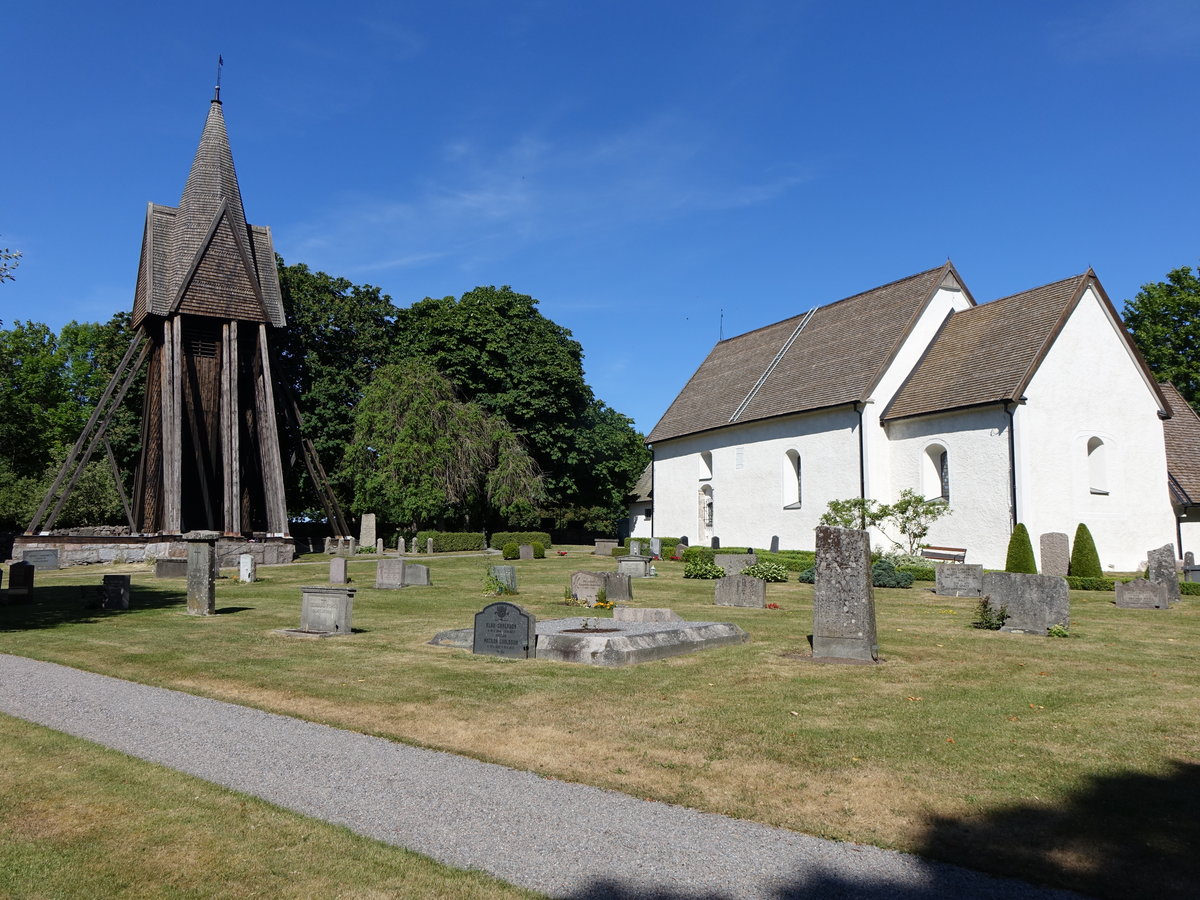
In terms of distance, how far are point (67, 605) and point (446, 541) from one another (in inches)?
761

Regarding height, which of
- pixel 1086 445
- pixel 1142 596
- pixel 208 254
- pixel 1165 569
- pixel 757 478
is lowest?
pixel 1142 596

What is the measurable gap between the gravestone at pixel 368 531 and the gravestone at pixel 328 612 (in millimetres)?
25343

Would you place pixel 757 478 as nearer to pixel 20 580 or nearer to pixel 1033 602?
pixel 1033 602

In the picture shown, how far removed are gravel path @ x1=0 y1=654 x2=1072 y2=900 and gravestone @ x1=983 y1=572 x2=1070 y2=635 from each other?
9526mm

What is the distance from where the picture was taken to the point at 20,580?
1703 centimetres

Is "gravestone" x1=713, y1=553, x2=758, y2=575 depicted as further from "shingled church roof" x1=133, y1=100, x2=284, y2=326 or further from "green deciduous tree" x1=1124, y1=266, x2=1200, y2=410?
"green deciduous tree" x1=1124, y1=266, x2=1200, y2=410

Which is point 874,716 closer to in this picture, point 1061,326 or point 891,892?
point 891,892

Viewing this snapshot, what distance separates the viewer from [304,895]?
4.14 meters

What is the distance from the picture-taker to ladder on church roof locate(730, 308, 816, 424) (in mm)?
35125

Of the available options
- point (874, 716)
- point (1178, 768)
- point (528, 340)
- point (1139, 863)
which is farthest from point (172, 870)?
point (528, 340)

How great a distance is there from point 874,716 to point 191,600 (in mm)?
12267

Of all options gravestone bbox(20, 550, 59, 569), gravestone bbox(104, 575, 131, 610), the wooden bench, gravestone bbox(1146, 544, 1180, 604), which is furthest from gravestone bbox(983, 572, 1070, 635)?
gravestone bbox(20, 550, 59, 569)

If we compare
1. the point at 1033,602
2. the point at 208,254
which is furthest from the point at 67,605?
the point at 208,254

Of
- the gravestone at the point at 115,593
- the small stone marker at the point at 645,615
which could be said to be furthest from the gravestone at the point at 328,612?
the gravestone at the point at 115,593
